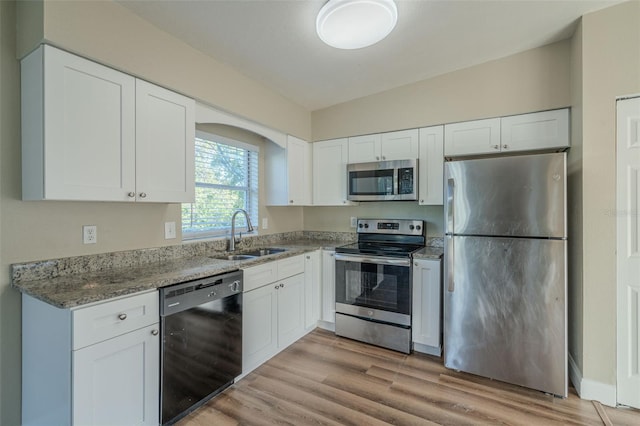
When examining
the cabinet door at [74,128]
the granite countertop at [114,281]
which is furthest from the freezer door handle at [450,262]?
the cabinet door at [74,128]

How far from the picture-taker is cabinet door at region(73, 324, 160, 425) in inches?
54.6

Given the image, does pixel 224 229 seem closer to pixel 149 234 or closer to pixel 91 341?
pixel 149 234

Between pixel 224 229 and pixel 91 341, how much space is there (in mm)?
1654

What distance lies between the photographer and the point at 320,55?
8.12 ft

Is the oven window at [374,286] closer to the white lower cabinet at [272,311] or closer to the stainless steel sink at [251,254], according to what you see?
the white lower cabinet at [272,311]

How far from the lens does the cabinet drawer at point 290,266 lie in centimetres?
266

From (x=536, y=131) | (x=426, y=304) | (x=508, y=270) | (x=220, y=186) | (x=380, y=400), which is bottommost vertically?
(x=380, y=400)

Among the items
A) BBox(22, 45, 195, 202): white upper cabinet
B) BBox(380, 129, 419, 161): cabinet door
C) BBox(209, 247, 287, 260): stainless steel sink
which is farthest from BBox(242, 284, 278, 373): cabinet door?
BBox(380, 129, 419, 161): cabinet door

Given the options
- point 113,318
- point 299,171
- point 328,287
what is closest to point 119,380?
point 113,318

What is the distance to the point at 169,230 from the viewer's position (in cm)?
239

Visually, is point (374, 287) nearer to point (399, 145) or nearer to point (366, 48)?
point (399, 145)

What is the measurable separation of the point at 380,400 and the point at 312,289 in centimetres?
126

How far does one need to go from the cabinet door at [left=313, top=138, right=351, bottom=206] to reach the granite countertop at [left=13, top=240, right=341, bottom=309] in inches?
58.1

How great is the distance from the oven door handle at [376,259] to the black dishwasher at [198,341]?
116cm
